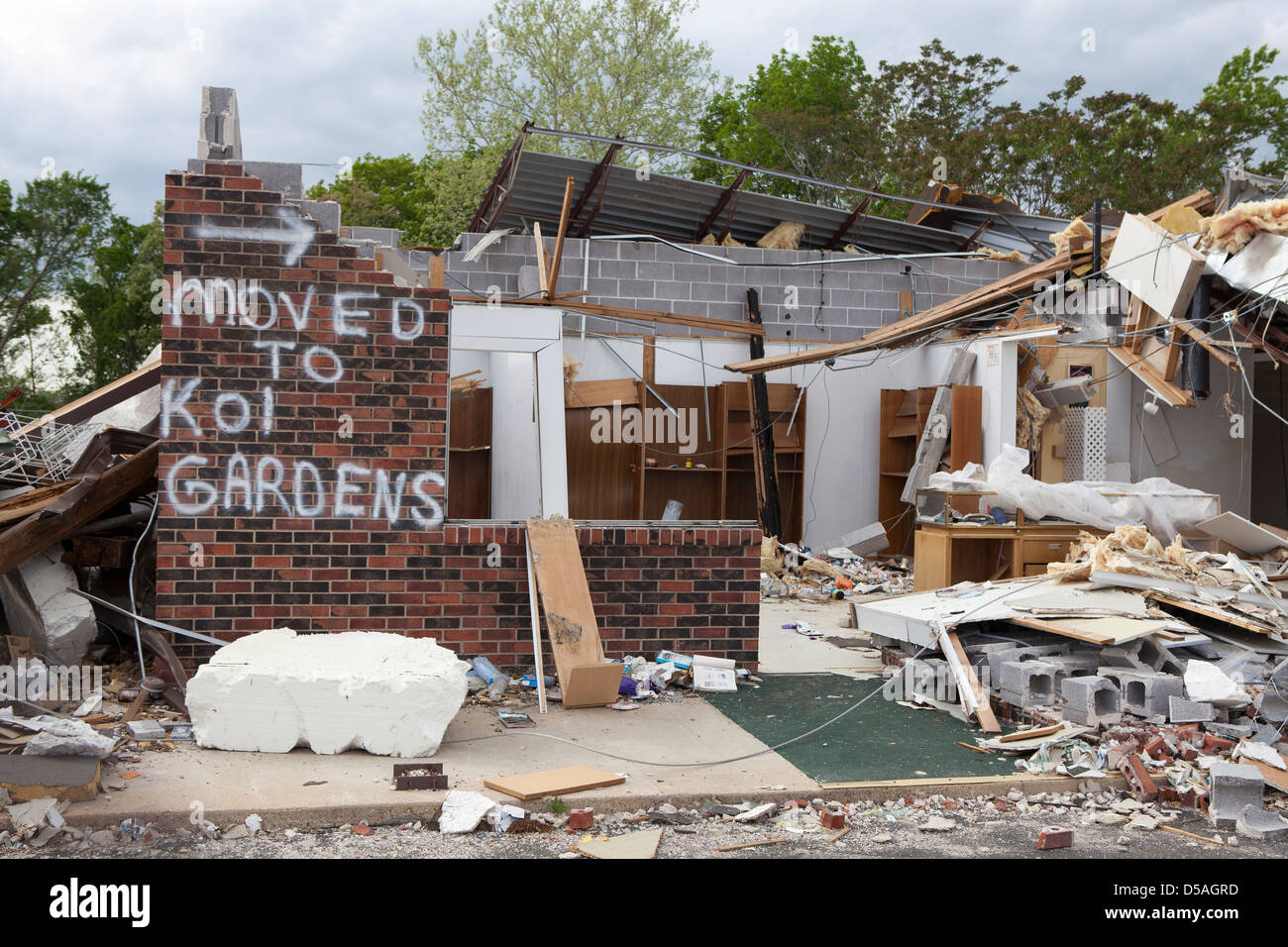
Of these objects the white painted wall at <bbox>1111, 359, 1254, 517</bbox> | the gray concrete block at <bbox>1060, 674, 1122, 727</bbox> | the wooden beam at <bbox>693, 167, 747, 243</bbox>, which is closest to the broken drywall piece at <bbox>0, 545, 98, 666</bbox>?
the gray concrete block at <bbox>1060, 674, 1122, 727</bbox>

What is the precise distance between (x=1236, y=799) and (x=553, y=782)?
3196mm

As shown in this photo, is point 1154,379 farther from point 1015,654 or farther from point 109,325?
point 109,325

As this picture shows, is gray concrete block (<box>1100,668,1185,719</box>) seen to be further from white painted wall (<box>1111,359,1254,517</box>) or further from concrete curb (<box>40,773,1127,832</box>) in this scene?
white painted wall (<box>1111,359,1254,517</box>)

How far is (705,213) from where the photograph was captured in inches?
602

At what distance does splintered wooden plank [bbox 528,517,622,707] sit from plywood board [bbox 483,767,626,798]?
129 cm

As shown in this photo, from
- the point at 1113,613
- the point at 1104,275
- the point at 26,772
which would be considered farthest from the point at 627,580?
the point at 1104,275

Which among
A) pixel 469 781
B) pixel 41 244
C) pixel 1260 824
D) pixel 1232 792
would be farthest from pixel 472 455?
pixel 41 244

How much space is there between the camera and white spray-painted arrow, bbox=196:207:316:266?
6566 millimetres

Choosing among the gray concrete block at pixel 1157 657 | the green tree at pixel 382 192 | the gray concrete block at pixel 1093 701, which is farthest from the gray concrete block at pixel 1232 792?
the green tree at pixel 382 192

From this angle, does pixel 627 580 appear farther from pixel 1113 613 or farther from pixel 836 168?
pixel 836 168

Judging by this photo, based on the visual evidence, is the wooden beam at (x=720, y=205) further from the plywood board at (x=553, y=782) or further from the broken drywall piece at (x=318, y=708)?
the plywood board at (x=553, y=782)

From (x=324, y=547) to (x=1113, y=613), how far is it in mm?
5180

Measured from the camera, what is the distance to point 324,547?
6703 millimetres

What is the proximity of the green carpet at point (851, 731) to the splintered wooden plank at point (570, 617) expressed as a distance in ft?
2.73
